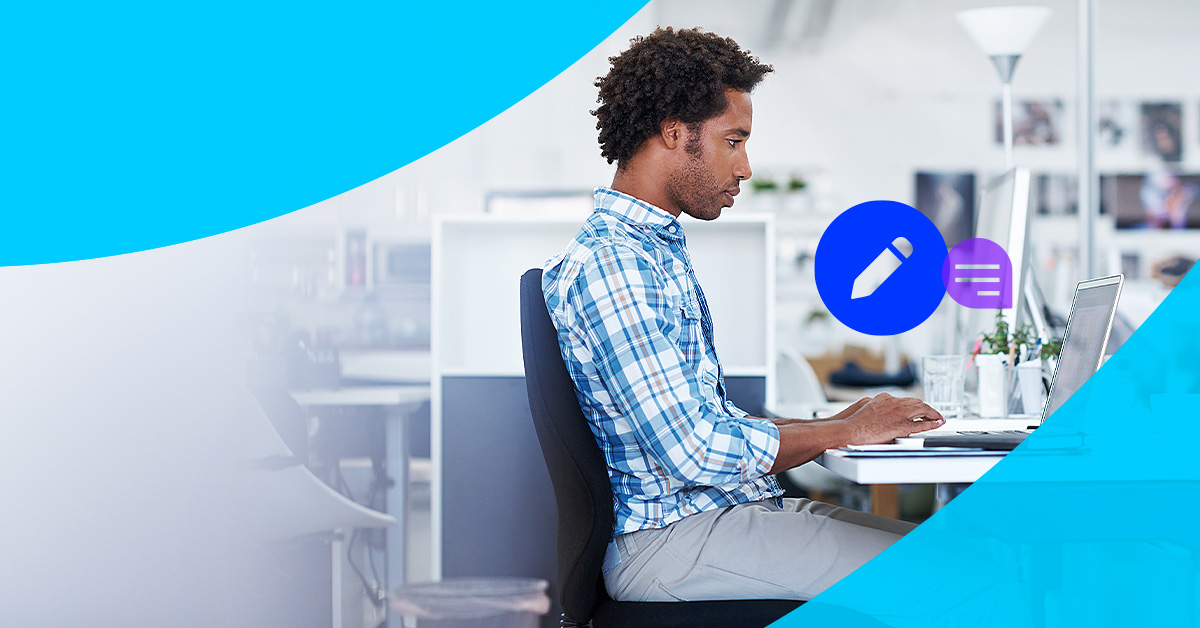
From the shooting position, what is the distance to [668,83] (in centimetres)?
146

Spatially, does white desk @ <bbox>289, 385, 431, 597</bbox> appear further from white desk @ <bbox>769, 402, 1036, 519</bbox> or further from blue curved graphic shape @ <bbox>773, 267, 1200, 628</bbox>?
white desk @ <bbox>769, 402, 1036, 519</bbox>

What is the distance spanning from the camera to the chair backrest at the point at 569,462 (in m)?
1.33

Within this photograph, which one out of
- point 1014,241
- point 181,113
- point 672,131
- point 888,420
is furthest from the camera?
point 181,113

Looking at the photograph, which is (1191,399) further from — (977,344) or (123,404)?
(123,404)

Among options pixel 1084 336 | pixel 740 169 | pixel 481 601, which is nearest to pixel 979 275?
pixel 1084 336

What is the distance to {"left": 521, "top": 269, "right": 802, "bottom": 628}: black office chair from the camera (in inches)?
52.3

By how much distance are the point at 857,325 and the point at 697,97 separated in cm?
85

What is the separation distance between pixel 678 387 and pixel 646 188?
33cm

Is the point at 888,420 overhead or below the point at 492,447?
overhead

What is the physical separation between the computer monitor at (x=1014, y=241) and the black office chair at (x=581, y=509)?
3.23 ft

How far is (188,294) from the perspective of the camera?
216cm

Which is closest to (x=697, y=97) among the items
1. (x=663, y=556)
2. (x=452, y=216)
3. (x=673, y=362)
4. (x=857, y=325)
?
(x=673, y=362)

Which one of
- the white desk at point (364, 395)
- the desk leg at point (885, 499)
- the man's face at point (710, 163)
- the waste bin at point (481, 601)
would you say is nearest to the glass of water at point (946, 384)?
the man's face at point (710, 163)

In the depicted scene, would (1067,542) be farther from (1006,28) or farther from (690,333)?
(1006,28)
